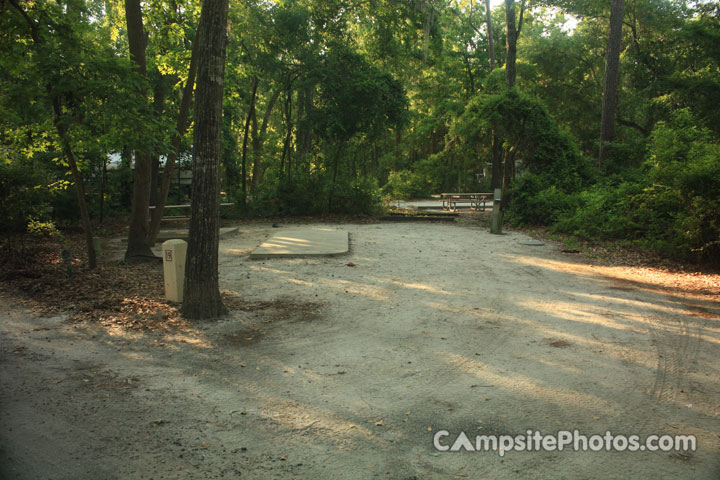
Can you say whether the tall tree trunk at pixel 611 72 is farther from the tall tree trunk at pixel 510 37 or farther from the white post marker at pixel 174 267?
the white post marker at pixel 174 267

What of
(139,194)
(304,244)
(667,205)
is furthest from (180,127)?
(667,205)

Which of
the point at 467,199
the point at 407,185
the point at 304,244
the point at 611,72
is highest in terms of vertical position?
the point at 611,72

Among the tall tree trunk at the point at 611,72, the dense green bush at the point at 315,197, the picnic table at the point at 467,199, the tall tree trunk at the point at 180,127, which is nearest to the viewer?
the tall tree trunk at the point at 180,127

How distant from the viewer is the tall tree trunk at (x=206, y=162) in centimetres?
591

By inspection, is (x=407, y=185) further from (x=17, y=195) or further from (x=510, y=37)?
(x=17, y=195)

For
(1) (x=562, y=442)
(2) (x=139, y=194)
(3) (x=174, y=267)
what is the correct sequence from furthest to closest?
(2) (x=139, y=194), (3) (x=174, y=267), (1) (x=562, y=442)

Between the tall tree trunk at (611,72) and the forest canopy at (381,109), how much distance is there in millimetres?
61

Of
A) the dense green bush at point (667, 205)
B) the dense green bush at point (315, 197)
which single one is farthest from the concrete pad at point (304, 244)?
the dense green bush at point (667, 205)

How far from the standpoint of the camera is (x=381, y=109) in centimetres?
1761

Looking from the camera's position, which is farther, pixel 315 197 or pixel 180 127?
pixel 315 197

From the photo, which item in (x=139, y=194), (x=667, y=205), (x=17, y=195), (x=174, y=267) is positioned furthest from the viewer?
(x=667, y=205)

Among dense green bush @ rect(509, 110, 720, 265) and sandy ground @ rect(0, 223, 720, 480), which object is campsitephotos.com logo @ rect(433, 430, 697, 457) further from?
dense green bush @ rect(509, 110, 720, 265)

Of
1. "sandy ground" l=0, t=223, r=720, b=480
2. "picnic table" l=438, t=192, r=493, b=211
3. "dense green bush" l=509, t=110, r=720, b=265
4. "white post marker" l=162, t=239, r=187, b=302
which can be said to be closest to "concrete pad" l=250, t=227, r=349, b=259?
"sandy ground" l=0, t=223, r=720, b=480

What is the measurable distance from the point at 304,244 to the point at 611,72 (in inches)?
518
